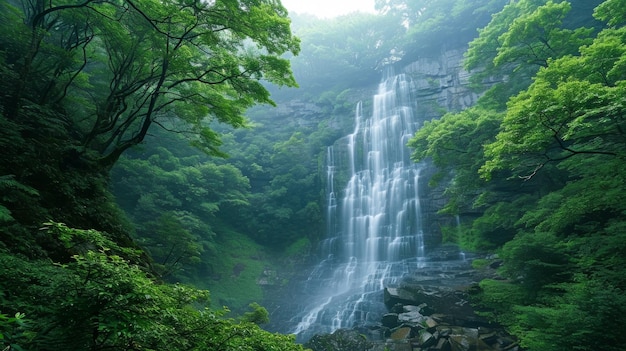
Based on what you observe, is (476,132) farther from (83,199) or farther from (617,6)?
(83,199)

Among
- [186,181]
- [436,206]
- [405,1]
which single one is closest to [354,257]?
[436,206]

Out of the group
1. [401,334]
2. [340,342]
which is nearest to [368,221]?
[401,334]

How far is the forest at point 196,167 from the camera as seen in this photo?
2395 millimetres

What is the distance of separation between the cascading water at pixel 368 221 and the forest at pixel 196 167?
4.58m

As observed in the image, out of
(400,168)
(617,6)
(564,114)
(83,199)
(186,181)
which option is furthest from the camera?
(400,168)

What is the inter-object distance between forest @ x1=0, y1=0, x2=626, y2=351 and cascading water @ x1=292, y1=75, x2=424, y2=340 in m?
4.58

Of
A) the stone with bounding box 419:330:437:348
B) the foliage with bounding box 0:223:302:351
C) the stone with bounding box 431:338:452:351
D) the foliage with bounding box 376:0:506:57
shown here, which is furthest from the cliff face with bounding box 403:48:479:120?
the foliage with bounding box 0:223:302:351

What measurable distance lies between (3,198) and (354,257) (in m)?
23.6

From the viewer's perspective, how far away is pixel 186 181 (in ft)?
63.0

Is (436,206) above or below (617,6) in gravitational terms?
below

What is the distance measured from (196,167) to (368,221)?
567 inches

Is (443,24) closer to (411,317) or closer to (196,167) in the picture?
→ (196,167)

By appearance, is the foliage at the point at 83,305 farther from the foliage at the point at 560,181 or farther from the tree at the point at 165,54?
the foliage at the point at 560,181

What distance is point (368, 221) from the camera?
26.1 m
